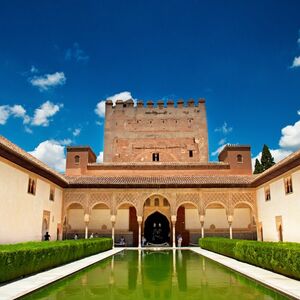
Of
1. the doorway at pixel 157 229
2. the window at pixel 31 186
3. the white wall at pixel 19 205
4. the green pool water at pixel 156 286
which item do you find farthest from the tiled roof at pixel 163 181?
the green pool water at pixel 156 286

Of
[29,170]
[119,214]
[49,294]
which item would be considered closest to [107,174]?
[119,214]

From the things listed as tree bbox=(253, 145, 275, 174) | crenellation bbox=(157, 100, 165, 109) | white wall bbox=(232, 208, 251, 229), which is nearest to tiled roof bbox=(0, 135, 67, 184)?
white wall bbox=(232, 208, 251, 229)

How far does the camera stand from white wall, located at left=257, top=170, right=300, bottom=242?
13.8 meters

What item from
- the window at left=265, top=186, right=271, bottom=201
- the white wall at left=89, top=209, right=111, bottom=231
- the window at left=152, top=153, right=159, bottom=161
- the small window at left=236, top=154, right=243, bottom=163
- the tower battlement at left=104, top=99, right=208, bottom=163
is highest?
the tower battlement at left=104, top=99, right=208, bottom=163

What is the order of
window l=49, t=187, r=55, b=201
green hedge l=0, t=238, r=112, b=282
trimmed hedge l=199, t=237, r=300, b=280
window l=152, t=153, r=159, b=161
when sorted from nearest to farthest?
green hedge l=0, t=238, r=112, b=282 → trimmed hedge l=199, t=237, r=300, b=280 → window l=49, t=187, r=55, b=201 → window l=152, t=153, r=159, b=161

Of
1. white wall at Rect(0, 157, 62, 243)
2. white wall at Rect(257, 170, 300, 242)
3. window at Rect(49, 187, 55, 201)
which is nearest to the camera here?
white wall at Rect(0, 157, 62, 243)

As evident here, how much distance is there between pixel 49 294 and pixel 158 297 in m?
1.92

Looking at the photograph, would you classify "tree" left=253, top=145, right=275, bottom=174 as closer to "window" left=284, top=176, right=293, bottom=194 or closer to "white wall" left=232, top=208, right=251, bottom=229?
"white wall" left=232, top=208, right=251, bottom=229

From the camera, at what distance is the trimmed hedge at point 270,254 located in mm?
7217

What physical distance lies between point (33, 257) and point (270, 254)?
5974 mm

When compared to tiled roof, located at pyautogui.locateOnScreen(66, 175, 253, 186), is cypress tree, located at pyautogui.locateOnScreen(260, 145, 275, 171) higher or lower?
higher

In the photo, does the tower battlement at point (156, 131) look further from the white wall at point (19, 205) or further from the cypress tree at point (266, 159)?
the white wall at point (19, 205)

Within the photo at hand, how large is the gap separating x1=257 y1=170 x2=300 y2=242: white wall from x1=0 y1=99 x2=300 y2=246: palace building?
5 cm

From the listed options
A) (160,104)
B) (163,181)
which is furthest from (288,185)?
(160,104)
